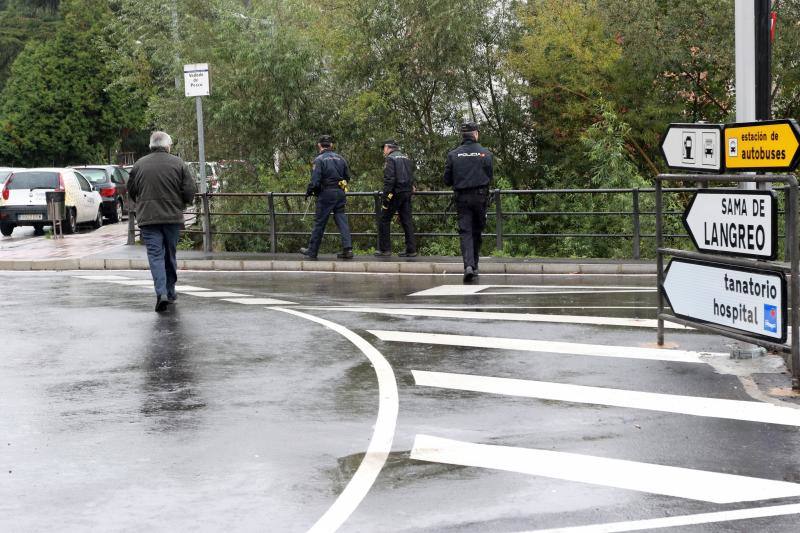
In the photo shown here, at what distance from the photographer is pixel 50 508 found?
597 centimetres

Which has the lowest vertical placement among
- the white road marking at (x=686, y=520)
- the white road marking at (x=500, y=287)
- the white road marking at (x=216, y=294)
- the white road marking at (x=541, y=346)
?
the white road marking at (x=686, y=520)

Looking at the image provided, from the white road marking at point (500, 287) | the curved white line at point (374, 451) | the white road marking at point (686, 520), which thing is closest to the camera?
the white road marking at point (686, 520)

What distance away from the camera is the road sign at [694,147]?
30.2 ft

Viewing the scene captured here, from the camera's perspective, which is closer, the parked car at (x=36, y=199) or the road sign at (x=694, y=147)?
the road sign at (x=694, y=147)

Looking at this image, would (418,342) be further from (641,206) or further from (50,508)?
(641,206)

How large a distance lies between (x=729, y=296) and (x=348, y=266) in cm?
1031

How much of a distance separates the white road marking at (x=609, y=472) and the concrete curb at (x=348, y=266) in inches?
420

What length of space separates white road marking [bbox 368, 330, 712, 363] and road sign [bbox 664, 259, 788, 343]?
37 centimetres

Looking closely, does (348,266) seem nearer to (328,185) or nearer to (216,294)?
(328,185)

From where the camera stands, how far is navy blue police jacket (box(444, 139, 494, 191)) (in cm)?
1573

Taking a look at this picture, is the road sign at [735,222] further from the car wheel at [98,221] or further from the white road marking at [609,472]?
the car wheel at [98,221]

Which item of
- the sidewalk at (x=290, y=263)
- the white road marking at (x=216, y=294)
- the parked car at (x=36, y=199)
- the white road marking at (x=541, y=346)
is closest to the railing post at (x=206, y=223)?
the sidewalk at (x=290, y=263)

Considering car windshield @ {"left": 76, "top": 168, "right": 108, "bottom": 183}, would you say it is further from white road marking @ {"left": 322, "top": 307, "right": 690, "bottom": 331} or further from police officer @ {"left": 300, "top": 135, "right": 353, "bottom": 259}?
white road marking @ {"left": 322, "top": 307, "right": 690, "bottom": 331}

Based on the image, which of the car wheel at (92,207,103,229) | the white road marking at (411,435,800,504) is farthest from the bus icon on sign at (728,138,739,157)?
the car wheel at (92,207,103,229)
